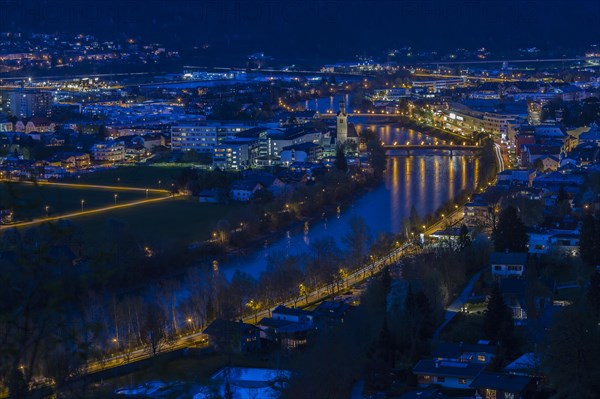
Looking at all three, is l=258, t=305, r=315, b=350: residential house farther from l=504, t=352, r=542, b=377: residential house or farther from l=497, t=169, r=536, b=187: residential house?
l=497, t=169, r=536, b=187: residential house

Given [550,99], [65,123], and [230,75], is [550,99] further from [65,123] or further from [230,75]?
[230,75]

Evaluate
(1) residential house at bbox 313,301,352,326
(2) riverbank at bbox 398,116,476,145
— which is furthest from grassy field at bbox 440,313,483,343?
(2) riverbank at bbox 398,116,476,145

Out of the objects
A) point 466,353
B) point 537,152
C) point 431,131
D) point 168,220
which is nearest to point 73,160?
point 168,220

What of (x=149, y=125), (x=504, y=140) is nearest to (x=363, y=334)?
(x=504, y=140)

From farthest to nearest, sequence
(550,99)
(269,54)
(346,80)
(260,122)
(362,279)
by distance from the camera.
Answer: (269,54) < (346,80) < (550,99) < (260,122) < (362,279)

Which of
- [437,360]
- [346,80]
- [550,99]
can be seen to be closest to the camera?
[437,360]

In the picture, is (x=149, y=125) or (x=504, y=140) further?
(x=149, y=125)

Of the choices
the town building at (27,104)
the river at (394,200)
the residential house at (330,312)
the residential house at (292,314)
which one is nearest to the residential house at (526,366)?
the residential house at (330,312)

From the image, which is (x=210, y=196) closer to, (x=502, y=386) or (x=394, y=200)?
(x=394, y=200)
